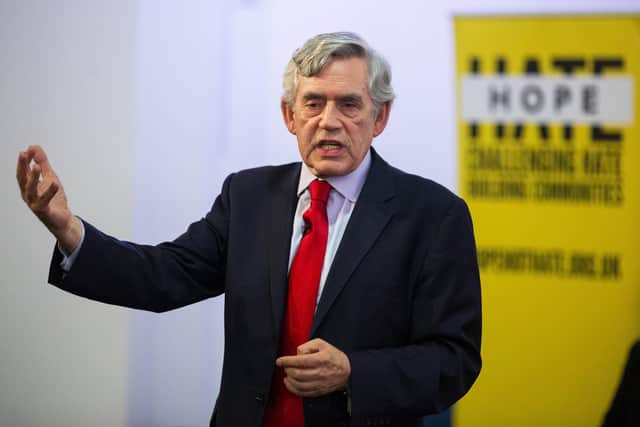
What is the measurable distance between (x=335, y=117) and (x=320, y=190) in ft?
0.50

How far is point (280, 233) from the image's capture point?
1535 mm

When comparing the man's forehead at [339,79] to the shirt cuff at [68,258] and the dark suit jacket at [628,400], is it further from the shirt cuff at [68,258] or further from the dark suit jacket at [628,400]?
the dark suit jacket at [628,400]

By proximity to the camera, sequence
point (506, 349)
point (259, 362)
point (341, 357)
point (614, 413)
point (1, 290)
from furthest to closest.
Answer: point (506, 349) < point (1, 290) < point (614, 413) < point (259, 362) < point (341, 357)

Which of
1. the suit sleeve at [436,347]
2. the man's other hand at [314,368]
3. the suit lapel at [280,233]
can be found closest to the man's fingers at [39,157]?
the suit lapel at [280,233]

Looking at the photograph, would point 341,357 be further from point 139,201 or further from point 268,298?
point 139,201

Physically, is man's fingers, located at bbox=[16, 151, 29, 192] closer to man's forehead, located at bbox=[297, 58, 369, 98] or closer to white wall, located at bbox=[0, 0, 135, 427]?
man's forehead, located at bbox=[297, 58, 369, 98]

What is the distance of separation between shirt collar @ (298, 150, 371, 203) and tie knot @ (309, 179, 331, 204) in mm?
14

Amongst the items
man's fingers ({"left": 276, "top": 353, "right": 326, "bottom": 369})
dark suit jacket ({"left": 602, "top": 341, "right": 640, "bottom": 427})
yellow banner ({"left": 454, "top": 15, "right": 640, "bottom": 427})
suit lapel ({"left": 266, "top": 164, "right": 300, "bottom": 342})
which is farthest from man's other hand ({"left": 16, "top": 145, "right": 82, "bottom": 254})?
yellow banner ({"left": 454, "top": 15, "right": 640, "bottom": 427})

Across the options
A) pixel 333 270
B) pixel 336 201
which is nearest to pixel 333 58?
pixel 336 201

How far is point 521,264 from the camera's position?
9.49ft

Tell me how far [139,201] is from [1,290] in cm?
57

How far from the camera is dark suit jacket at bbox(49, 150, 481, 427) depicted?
1.40 m

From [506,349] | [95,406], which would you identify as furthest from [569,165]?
[95,406]

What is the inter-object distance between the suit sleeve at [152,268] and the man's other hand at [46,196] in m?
0.03
